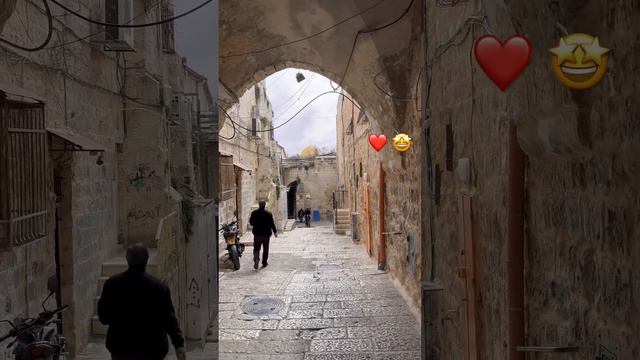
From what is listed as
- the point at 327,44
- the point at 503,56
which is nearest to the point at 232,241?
the point at 327,44

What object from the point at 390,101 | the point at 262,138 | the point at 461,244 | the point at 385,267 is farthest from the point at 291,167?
the point at 461,244

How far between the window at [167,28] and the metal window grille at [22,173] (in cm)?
92

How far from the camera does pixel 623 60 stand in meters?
1.65

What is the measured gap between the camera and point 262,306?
22.1 feet

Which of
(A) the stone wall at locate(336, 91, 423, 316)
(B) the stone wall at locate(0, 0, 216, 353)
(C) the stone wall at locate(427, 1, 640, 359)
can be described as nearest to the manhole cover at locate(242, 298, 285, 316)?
(A) the stone wall at locate(336, 91, 423, 316)

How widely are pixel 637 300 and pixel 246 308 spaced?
556 centimetres

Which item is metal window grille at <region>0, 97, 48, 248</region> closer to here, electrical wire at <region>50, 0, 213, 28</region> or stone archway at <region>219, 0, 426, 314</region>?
electrical wire at <region>50, 0, 213, 28</region>

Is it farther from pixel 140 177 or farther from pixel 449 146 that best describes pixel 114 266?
pixel 449 146

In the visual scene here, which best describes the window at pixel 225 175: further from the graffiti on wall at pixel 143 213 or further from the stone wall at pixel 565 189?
the stone wall at pixel 565 189

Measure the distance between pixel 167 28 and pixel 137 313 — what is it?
5.07ft

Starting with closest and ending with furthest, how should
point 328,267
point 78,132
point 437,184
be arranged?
point 78,132, point 437,184, point 328,267

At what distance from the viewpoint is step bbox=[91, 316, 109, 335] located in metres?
2.55

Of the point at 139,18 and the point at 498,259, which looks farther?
the point at 498,259

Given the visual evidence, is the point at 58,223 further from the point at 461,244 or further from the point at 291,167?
the point at 291,167
